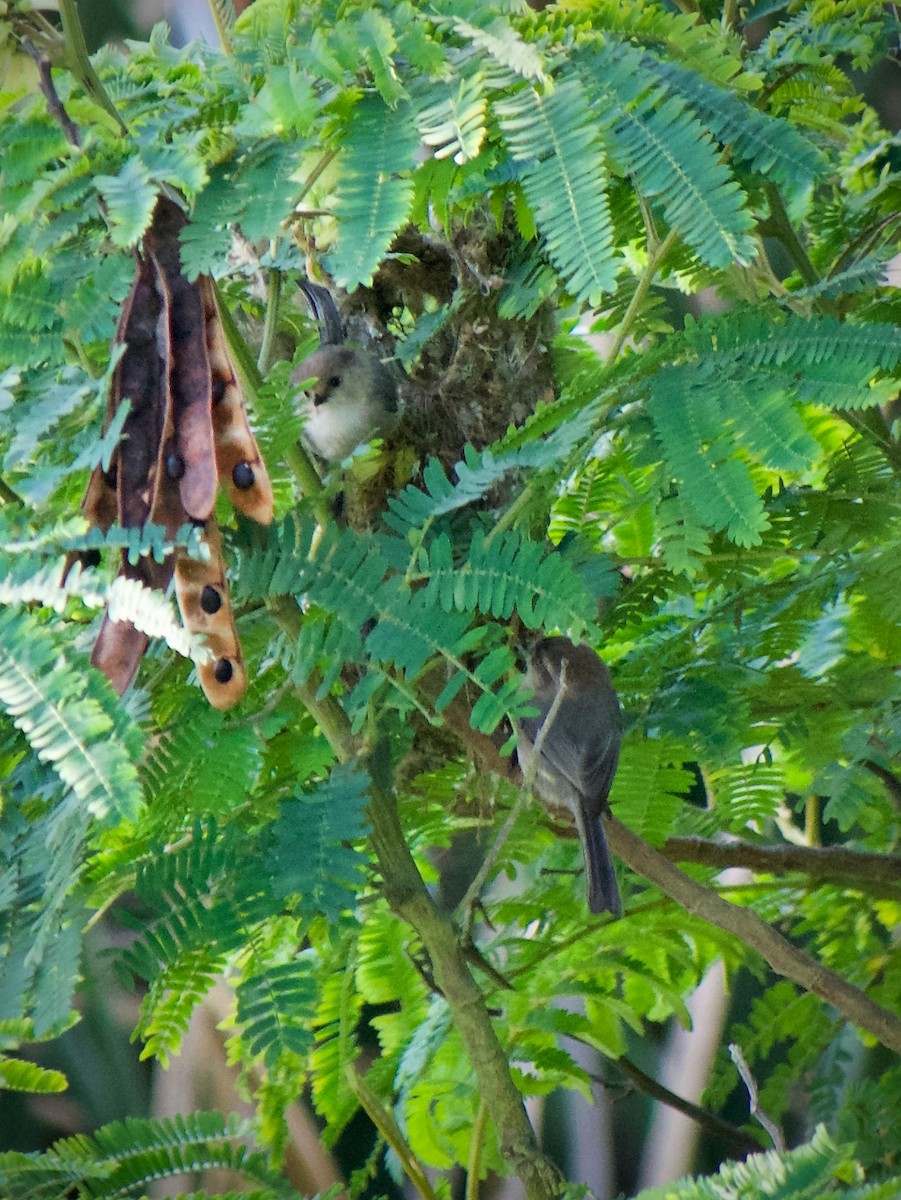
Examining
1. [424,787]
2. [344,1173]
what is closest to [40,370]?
[424,787]

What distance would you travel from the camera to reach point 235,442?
134 centimetres

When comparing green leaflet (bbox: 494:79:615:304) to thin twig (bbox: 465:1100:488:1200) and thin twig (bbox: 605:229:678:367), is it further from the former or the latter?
thin twig (bbox: 465:1100:488:1200)

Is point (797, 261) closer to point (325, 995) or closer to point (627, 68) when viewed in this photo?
point (627, 68)

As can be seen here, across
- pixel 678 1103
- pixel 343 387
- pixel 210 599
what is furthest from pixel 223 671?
pixel 678 1103

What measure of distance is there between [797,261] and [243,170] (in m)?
1.45

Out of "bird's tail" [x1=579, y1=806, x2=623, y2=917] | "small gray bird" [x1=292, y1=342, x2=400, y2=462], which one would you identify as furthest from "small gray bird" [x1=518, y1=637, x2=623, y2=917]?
"small gray bird" [x1=292, y1=342, x2=400, y2=462]

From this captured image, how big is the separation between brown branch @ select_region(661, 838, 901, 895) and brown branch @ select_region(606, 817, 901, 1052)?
11.8 inches

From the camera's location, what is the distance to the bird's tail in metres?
2.02

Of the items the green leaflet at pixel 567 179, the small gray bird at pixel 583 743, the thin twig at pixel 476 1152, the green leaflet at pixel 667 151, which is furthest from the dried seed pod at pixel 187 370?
the thin twig at pixel 476 1152

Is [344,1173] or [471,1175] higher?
[471,1175]

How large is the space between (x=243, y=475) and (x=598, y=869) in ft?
3.35

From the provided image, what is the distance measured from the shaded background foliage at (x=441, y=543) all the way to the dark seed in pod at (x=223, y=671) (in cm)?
16

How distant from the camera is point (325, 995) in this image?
219cm

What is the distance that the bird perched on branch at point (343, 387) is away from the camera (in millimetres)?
2543
